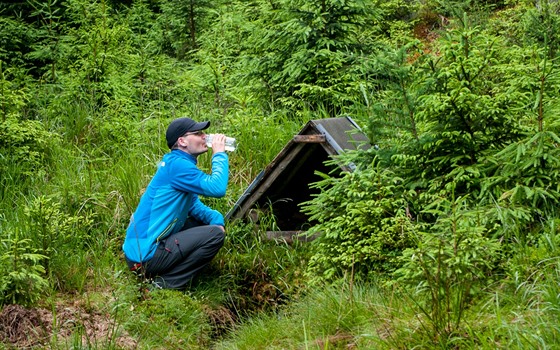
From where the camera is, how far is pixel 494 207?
540 cm

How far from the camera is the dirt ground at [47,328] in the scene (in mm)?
5420

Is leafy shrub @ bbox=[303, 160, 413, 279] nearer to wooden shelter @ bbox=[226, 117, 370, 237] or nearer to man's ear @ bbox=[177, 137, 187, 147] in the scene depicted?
wooden shelter @ bbox=[226, 117, 370, 237]

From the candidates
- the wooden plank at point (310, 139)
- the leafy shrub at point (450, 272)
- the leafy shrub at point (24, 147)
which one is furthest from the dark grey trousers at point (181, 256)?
the leafy shrub at point (24, 147)

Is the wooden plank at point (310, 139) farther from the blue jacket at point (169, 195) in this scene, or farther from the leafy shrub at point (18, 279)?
the leafy shrub at point (18, 279)

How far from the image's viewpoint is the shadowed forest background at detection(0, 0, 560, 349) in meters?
4.65

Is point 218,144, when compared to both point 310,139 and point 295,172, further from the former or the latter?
point 295,172

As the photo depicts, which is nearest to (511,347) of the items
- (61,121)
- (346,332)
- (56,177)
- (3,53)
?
(346,332)

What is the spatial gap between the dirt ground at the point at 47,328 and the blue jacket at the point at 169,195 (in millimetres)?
988

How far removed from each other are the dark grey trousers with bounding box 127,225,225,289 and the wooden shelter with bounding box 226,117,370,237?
0.91 m

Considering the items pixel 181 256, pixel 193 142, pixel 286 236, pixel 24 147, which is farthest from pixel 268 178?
pixel 24 147

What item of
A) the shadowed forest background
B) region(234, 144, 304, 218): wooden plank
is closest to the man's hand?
region(234, 144, 304, 218): wooden plank

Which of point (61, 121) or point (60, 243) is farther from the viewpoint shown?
point (61, 121)

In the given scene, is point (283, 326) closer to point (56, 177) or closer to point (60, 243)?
point (60, 243)

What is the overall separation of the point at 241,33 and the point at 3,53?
4.24 m
